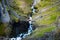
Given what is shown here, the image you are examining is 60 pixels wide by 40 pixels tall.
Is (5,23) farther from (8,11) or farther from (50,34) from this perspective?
(50,34)

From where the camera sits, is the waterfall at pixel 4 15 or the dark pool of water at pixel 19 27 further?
the dark pool of water at pixel 19 27

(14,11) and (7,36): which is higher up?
(14,11)

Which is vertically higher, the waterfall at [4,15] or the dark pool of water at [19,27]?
the waterfall at [4,15]

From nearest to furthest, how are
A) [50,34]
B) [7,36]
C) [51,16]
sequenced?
[50,34], [7,36], [51,16]

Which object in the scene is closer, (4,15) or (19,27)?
(4,15)

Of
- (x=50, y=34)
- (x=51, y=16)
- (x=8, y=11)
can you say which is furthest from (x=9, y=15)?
(x=50, y=34)

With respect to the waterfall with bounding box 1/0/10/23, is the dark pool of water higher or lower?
lower

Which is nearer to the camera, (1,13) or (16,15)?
(1,13)

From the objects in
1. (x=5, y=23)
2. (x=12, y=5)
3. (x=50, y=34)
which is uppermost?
(x=12, y=5)

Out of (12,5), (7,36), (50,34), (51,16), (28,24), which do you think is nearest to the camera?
(50,34)

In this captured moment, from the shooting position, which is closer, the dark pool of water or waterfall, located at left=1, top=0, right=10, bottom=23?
waterfall, located at left=1, top=0, right=10, bottom=23

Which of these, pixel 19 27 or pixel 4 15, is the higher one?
pixel 4 15
